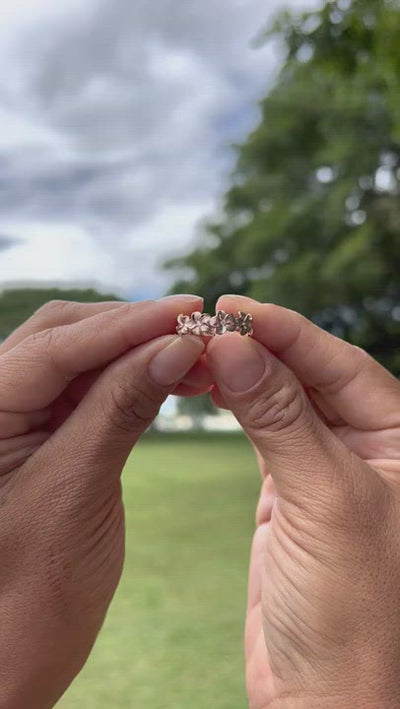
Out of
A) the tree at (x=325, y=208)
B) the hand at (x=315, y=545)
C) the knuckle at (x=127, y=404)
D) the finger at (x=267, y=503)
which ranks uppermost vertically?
the tree at (x=325, y=208)

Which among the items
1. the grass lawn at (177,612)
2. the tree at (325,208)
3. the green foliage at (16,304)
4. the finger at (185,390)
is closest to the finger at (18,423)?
the finger at (185,390)

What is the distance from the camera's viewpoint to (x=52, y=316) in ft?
3.87

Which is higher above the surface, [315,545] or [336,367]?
[336,367]

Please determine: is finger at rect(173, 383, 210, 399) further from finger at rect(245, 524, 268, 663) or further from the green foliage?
the green foliage

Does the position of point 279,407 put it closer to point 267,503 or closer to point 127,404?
point 127,404

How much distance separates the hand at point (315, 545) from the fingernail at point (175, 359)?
0.03m

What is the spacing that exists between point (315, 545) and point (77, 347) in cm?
42

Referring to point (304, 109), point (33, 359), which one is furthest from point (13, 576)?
point (304, 109)

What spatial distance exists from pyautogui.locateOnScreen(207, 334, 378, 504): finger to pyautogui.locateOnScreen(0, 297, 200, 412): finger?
0.30 ft

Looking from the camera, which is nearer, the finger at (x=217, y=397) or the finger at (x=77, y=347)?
the finger at (x=77, y=347)

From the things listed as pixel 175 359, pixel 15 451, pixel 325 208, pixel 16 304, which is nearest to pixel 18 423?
pixel 15 451

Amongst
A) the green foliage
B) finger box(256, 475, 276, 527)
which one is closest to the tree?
the green foliage

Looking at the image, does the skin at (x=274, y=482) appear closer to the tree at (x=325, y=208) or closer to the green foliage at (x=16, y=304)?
the tree at (x=325, y=208)

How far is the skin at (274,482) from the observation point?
3.19 feet
